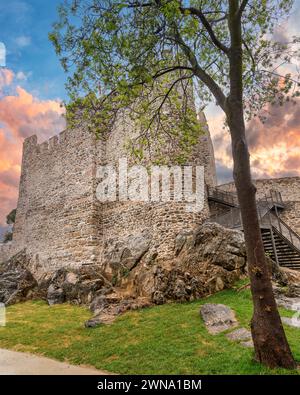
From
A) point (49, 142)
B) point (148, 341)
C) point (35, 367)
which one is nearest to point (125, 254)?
point (148, 341)

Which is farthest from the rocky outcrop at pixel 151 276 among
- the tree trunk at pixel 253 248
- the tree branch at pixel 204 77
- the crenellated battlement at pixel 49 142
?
the crenellated battlement at pixel 49 142

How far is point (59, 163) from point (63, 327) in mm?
14265

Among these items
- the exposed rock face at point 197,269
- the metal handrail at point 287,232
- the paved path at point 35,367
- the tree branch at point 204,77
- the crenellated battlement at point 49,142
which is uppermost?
the crenellated battlement at point 49,142

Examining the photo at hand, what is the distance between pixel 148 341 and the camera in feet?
23.7

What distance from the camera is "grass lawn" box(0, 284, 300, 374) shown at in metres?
5.62

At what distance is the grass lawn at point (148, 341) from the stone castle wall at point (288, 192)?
Result: 13.1m

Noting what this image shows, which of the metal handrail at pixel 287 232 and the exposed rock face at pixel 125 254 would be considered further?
the exposed rock face at pixel 125 254

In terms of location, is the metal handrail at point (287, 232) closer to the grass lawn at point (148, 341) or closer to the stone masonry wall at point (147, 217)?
the stone masonry wall at point (147, 217)

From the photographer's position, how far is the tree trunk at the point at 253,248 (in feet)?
17.2

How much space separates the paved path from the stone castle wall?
18.9 m

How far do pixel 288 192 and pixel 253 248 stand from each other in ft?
61.4

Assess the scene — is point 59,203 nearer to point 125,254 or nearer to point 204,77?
point 125,254

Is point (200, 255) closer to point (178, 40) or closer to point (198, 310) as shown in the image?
point (198, 310)

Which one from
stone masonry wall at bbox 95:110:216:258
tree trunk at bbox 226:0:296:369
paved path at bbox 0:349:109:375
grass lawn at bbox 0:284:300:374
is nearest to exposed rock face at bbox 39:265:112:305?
grass lawn at bbox 0:284:300:374
